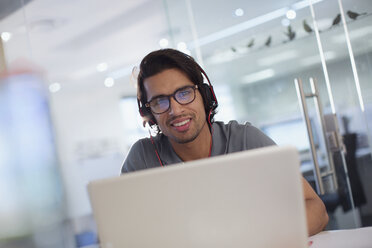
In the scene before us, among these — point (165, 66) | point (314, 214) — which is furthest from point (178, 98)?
point (314, 214)

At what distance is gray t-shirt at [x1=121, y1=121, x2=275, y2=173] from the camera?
1646 millimetres

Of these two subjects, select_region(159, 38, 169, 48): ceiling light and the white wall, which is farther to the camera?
the white wall

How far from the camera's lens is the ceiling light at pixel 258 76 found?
119 inches

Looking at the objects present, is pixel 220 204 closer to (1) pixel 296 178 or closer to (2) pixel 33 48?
(1) pixel 296 178

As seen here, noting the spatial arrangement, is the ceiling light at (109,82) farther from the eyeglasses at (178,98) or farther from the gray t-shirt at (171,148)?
the eyeglasses at (178,98)

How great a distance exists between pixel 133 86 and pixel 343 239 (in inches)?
74.4

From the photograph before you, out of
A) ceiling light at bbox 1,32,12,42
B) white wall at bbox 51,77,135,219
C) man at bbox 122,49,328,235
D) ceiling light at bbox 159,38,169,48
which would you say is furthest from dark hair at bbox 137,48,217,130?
white wall at bbox 51,77,135,219

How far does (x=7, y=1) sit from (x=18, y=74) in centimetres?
61

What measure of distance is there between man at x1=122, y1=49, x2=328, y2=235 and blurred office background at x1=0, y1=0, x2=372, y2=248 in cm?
33

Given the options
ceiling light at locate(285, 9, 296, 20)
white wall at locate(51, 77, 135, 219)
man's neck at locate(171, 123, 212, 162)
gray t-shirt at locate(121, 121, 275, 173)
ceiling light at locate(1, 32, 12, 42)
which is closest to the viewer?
gray t-shirt at locate(121, 121, 275, 173)

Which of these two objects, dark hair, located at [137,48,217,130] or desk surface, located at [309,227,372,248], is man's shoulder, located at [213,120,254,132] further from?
desk surface, located at [309,227,372,248]

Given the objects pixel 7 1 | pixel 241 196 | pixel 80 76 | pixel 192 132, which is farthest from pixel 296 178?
pixel 80 76

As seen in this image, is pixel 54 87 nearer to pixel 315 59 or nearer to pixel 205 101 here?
pixel 315 59

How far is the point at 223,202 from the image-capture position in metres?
0.83
